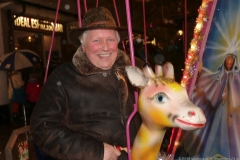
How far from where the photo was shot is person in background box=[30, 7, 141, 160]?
5.43 feet

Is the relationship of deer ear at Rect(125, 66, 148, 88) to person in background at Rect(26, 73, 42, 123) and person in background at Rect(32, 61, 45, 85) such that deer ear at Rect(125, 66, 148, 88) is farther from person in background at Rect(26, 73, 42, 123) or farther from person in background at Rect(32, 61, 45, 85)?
person in background at Rect(32, 61, 45, 85)

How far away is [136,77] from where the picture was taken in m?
1.30

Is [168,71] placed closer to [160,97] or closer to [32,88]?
[160,97]

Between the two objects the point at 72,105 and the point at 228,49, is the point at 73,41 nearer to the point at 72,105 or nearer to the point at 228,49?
the point at 72,105

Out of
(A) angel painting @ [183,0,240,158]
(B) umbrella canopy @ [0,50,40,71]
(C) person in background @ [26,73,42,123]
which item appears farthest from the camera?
(C) person in background @ [26,73,42,123]

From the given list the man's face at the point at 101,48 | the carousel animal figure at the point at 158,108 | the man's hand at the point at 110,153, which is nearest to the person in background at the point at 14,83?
the man's face at the point at 101,48

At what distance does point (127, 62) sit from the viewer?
6.10ft

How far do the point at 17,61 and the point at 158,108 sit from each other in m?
5.91

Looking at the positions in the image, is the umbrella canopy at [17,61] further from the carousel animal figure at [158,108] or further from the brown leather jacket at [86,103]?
the carousel animal figure at [158,108]

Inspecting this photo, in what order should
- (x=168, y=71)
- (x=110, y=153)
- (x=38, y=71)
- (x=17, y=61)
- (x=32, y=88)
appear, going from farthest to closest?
(x=38, y=71), (x=32, y=88), (x=17, y=61), (x=110, y=153), (x=168, y=71)

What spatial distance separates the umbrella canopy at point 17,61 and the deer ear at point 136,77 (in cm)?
568

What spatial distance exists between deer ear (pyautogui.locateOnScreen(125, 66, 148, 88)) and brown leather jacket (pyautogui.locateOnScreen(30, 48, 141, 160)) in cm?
44

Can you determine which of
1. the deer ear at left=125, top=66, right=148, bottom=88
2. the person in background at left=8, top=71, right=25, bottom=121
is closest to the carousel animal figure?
the deer ear at left=125, top=66, right=148, bottom=88

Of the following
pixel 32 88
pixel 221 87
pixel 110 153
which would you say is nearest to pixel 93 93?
pixel 110 153
